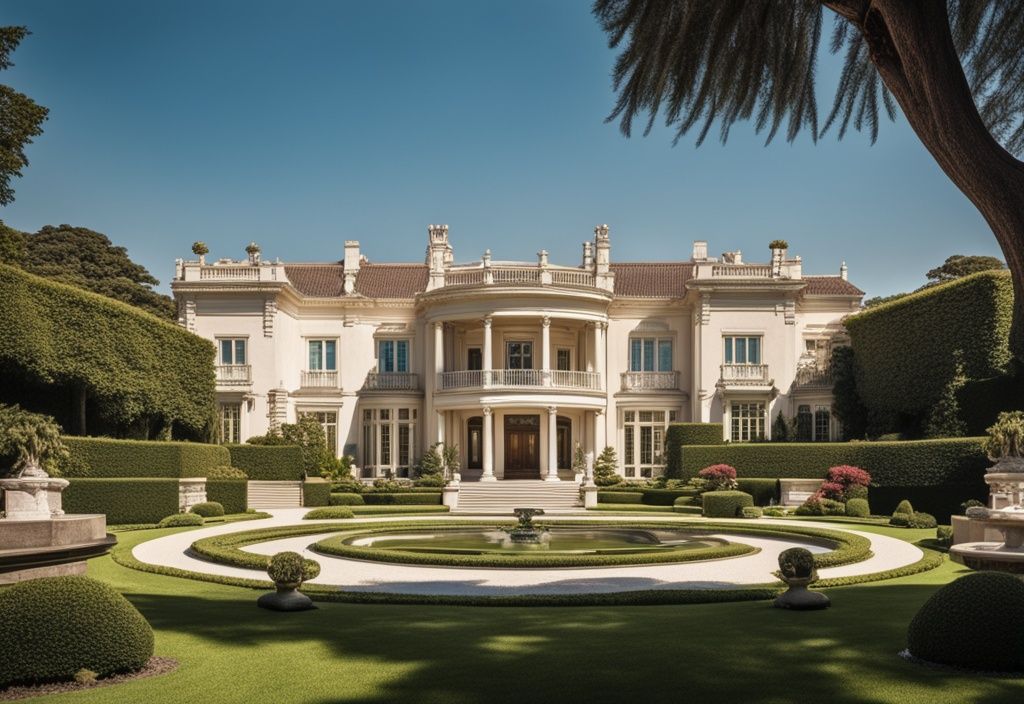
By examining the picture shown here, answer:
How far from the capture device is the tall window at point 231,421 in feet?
150

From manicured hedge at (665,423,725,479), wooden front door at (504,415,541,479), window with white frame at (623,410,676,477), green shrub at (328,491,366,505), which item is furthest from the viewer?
window with white frame at (623,410,676,477)

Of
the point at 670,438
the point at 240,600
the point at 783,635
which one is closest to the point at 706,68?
the point at 783,635

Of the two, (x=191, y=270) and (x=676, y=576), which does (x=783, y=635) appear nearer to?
(x=676, y=576)

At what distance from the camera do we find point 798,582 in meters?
12.3

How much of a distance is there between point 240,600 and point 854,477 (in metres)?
24.0

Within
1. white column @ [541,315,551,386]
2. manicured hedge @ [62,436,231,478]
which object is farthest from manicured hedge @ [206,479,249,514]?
white column @ [541,315,551,386]

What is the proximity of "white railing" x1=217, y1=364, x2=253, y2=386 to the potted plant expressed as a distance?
3446cm

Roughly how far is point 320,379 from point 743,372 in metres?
20.8

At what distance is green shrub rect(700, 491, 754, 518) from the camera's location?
30984mm

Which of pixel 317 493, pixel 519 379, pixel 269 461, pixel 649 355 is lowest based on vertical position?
pixel 317 493

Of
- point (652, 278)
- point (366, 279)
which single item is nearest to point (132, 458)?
point (366, 279)

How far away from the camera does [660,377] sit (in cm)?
4784

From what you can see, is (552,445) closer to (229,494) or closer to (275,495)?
(275,495)

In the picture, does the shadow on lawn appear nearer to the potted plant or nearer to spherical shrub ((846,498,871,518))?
the potted plant
